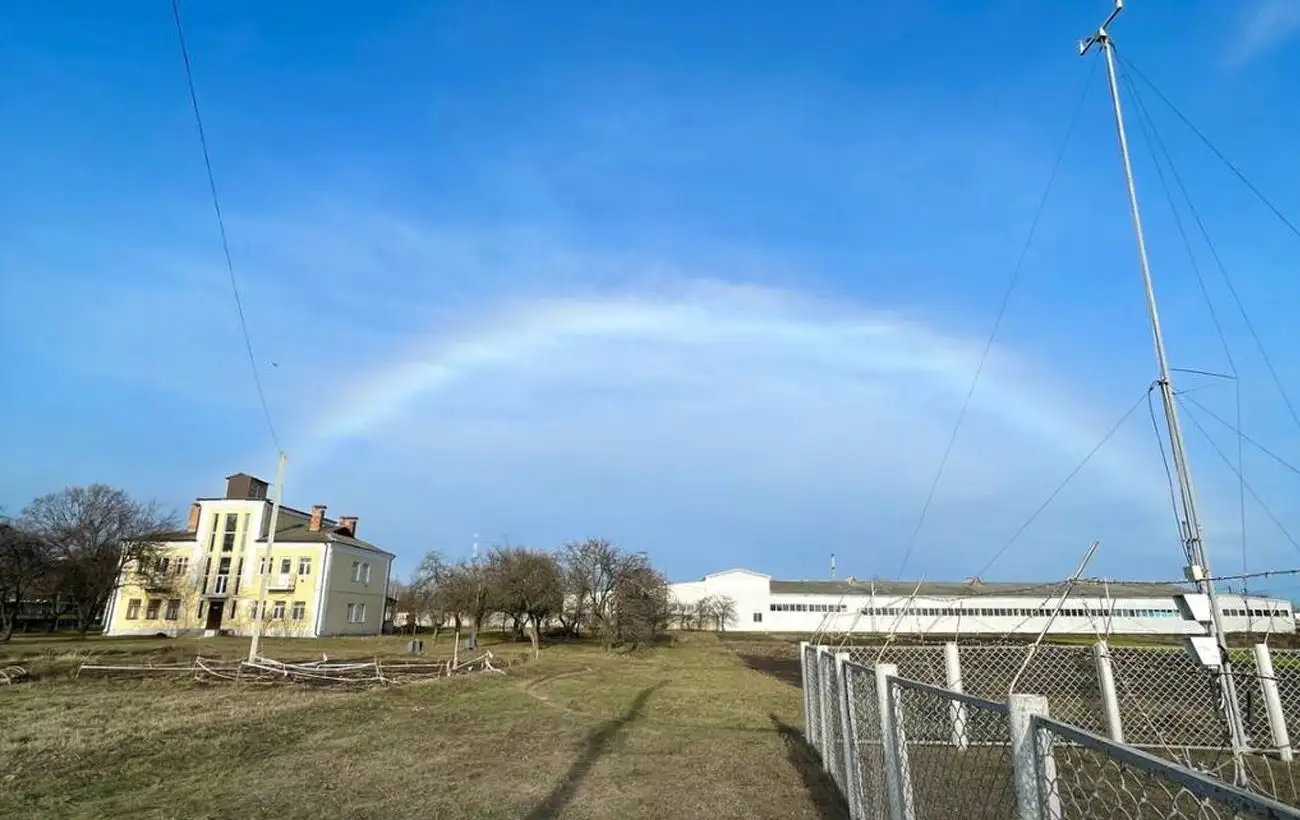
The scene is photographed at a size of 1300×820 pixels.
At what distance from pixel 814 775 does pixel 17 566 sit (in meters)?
53.5

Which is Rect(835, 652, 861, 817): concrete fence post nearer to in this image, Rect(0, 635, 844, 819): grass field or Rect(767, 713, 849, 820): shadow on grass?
Rect(767, 713, 849, 820): shadow on grass

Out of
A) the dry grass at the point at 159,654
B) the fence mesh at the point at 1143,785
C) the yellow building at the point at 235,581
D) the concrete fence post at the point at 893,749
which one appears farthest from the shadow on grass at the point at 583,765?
the yellow building at the point at 235,581

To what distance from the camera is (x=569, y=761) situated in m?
9.20

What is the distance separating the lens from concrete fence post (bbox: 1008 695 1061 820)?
2.40 meters

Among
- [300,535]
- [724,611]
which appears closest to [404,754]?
[300,535]

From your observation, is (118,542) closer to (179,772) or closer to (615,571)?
(615,571)

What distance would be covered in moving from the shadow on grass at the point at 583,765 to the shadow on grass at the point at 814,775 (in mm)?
2562

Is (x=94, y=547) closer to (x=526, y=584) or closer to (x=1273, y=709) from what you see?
(x=526, y=584)

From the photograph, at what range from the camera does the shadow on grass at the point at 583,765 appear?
696cm

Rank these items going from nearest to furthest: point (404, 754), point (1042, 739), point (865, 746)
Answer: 1. point (1042, 739)
2. point (865, 746)
3. point (404, 754)

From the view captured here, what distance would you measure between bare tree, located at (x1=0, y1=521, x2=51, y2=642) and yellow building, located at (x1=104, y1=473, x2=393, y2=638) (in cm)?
475

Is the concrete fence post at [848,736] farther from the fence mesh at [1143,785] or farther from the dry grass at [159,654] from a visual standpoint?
the dry grass at [159,654]

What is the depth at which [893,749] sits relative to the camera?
4.53 metres

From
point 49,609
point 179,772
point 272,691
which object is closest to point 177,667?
point 272,691
